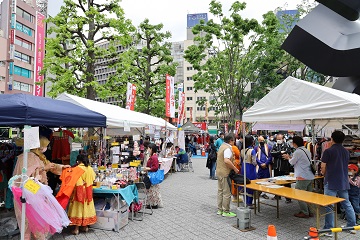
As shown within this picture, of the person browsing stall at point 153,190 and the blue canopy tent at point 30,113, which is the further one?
the person browsing stall at point 153,190

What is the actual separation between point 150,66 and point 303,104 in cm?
1734

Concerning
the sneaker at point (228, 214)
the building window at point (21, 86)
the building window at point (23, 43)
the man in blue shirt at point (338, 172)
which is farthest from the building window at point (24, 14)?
the man in blue shirt at point (338, 172)

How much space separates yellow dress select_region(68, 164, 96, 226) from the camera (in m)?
4.54

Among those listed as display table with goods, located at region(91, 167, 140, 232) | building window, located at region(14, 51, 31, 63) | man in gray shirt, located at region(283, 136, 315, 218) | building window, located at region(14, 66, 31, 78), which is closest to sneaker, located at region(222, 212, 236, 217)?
man in gray shirt, located at region(283, 136, 315, 218)

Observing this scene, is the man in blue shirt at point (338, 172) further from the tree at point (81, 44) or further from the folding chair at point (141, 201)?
the tree at point (81, 44)

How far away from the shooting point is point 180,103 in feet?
52.6

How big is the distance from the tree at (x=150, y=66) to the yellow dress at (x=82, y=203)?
15.0m

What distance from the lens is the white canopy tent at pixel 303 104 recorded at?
4.04 meters

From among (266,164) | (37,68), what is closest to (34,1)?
(37,68)

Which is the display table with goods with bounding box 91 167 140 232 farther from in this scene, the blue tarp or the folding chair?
the blue tarp

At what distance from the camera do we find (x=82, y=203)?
15.1 feet

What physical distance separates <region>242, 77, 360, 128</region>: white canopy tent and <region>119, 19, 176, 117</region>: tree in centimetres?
1500

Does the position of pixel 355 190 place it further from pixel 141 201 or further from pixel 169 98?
pixel 169 98

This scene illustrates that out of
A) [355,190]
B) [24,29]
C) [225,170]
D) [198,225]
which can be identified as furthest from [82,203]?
[24,29]
